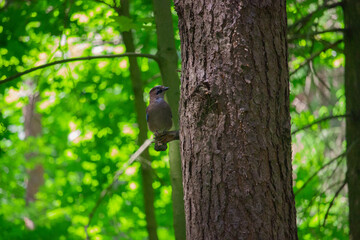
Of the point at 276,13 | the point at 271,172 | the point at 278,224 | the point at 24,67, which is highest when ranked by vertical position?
the point at 24,67

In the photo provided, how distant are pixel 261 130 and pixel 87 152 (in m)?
4.75

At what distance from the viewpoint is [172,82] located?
15.1 feet

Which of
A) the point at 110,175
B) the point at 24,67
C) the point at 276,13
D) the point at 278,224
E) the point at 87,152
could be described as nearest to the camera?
the point at 278,224

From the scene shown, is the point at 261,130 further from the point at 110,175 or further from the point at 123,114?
the point at 123,114

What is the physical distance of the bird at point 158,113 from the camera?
5328 millimetres

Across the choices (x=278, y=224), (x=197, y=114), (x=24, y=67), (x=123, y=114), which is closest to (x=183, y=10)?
(x=197, y=114)

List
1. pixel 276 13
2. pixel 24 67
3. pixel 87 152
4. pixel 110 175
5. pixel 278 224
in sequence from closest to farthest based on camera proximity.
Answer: pixel 278 224
pixel 276 13
pixel 24 67
pixel 110 175
pixel 87 152

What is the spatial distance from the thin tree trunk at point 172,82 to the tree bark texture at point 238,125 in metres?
2.00

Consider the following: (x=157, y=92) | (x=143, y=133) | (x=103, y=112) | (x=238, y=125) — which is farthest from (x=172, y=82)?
(x=103, y=112)

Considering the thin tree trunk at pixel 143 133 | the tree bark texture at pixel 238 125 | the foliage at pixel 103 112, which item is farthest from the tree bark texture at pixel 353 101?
the tree bark texture at pixel 238 125

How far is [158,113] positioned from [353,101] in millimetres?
2434

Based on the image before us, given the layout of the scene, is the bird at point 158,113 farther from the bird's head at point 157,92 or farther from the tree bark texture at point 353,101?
the tree bark texture at point 353,101

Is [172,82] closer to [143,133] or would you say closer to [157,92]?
[157,92]

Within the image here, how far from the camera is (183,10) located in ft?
8.69
